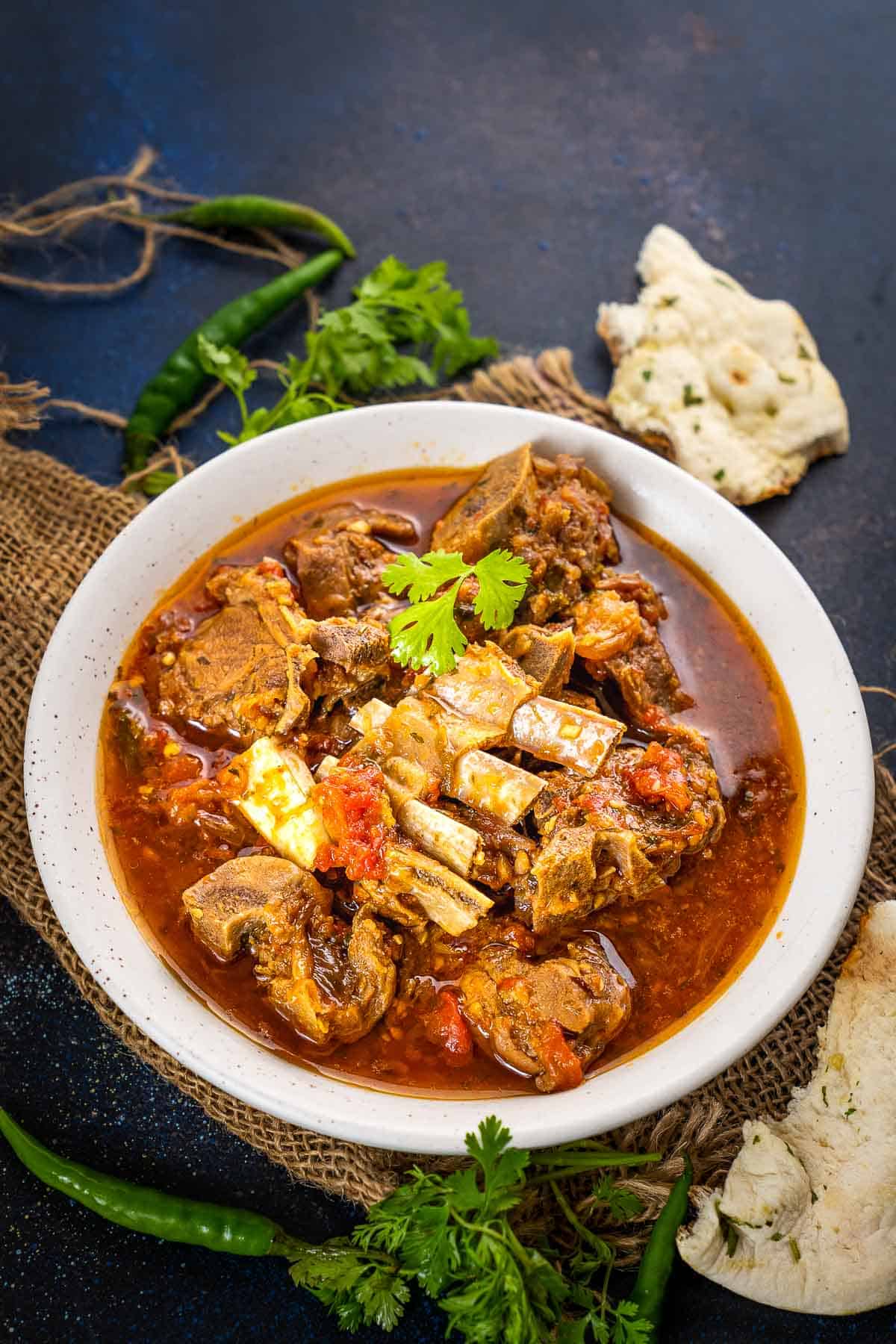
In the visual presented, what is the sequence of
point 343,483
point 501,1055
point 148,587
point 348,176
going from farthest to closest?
point 348,176 → point 343,483 → point 148,587 → point 501,1055

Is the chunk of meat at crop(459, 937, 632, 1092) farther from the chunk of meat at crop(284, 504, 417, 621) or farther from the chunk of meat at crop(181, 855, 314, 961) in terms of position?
the chunk of meat at crop(284, 504, 417, 621)

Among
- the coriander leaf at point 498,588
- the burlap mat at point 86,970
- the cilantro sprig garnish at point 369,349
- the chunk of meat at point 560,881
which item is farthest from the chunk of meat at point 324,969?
the cilantro sprig garnish at point 369,349

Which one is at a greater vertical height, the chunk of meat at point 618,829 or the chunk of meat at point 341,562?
the chunk of meat at point 341,562

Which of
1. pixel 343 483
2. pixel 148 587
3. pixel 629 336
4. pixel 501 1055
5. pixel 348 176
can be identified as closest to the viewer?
pixel 501 1055

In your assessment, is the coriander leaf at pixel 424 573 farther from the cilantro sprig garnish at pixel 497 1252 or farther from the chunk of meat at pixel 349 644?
the cilantro sprig garnish at pixel 497 1252

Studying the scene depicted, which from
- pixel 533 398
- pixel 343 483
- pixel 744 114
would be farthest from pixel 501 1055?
pixel 744 114

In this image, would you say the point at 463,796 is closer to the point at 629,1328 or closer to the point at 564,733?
the point at 564,733

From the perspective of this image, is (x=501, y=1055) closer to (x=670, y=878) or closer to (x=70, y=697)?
(x=670, y=878)

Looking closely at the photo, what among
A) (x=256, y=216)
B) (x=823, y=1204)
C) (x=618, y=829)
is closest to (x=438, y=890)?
(x=618, y=829)
